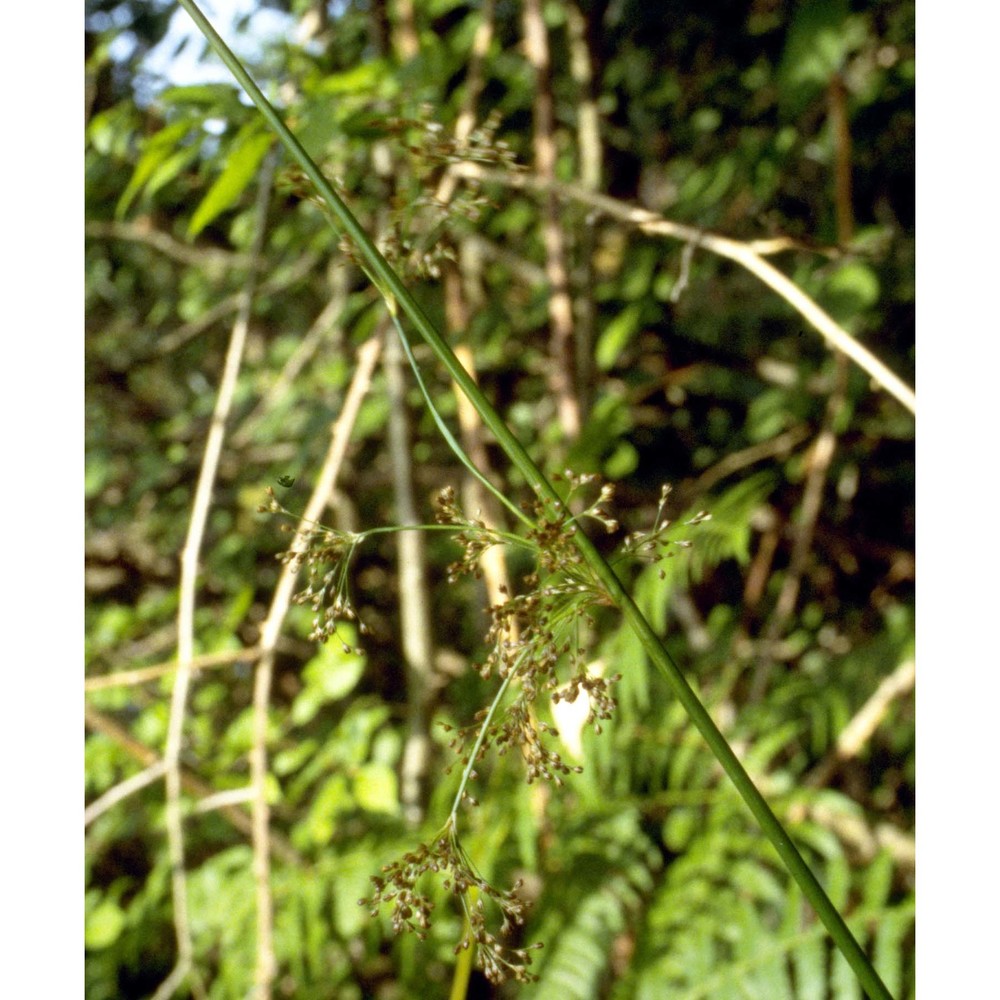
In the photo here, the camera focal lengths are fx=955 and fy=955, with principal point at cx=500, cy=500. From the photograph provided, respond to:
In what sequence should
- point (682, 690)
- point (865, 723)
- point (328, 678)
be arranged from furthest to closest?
point (865, 723) → point (328, 678) → point (682, 690)

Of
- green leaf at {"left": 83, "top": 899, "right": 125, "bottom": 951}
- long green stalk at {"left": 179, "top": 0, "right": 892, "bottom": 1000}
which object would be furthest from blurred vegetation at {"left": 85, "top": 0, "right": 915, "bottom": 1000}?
long green stalk at {"left": 179, "top": 0, "right": 892, "bottom": 1000}

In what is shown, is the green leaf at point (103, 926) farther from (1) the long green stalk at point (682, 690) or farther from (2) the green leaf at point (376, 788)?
(1) the long green stalk at point (682, 690)

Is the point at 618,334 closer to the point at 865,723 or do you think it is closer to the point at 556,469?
the point at 556,469

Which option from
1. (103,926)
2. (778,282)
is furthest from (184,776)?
(778,282)

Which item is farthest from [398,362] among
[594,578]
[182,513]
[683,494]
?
[594,578]

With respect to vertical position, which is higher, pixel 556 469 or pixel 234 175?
pixel 234 175

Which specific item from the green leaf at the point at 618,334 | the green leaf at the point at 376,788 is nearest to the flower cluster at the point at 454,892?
the green leaf at the point at 376,788

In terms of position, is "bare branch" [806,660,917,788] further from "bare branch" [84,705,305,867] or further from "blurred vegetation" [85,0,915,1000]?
"bare branch" [84,705,305,867]

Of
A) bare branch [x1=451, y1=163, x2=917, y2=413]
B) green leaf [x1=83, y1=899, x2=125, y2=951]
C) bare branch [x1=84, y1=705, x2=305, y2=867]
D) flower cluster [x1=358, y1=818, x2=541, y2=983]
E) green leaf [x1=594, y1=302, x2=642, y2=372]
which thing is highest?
green leaf [x1=594, y1=302, x2=642, y2=372]
